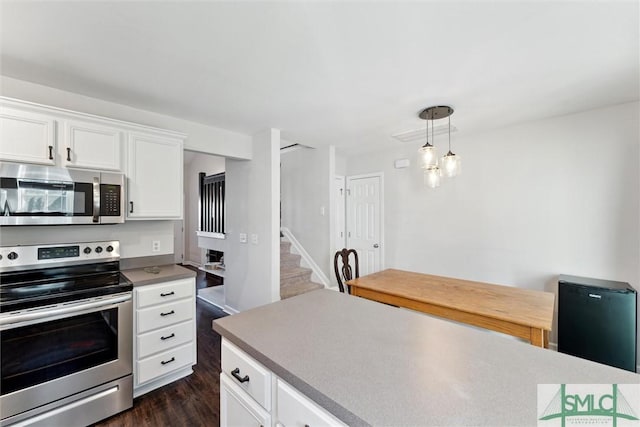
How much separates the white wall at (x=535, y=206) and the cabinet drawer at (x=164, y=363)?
122 inches

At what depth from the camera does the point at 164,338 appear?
2.19 meters

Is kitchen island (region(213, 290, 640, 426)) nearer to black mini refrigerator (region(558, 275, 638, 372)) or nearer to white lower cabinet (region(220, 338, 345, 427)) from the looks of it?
white lower cabinet (region(220, 338, 345, 427))

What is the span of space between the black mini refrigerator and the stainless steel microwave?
161 inches

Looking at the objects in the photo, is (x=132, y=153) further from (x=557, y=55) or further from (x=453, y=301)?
(x=557, y=55)

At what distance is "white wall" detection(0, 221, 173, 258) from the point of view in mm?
2008

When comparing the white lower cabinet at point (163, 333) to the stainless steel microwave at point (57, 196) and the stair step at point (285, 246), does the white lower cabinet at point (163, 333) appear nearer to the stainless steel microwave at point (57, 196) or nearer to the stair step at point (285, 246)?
the stainless steel microwave at point (57, 196)

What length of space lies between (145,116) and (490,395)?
3.30 metres

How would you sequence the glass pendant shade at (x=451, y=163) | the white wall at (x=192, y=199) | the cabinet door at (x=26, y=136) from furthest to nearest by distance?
the white wall at (x=192, y=199) → the glass pendant shade at (x=451, y=163) → the cabinet door at (x=26, y=136)

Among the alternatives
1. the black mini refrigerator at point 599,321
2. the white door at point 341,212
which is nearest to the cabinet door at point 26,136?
the white door at point 341,212

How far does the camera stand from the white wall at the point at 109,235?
2.01 m

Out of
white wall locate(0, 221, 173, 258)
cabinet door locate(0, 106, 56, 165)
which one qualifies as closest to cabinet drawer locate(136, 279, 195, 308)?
white wall locate(0, 221, 173, 258)

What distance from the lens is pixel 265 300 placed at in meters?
3.26

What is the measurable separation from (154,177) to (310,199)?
8.26 feet

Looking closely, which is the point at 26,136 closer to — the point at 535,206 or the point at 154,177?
the point at 154,177
